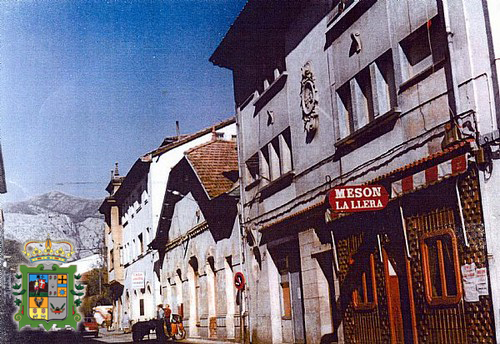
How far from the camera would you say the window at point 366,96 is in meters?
14.8

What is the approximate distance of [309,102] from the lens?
1850 cm

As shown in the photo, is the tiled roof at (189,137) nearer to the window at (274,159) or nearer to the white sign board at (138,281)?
the white sign board at (138,281)

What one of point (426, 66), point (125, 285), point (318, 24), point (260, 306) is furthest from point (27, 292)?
point (125, 285)

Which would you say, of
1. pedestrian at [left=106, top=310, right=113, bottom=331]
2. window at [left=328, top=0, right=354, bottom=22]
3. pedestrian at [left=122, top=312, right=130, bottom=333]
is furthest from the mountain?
pedestrian at [left=106, top=310, right=113, bottom=331]

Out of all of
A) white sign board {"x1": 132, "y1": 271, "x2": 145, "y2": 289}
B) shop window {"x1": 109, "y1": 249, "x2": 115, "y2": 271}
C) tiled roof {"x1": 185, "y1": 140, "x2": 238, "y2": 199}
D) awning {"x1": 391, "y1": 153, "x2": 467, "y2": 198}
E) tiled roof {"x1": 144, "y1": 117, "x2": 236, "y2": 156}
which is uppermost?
tiled roof {"x1": 144, "y1": 117, "x2": 236, "y2": 156}

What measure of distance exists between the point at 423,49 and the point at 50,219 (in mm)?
7746

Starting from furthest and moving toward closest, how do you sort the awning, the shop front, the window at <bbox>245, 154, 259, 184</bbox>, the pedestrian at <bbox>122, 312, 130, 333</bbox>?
the pedestrian at <bbox>122, 312, 130, 333</bbox> → the window at <bbox>245, 154, 259, 184</bbox> → the awning → the shop front

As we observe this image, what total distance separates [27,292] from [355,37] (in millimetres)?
9485

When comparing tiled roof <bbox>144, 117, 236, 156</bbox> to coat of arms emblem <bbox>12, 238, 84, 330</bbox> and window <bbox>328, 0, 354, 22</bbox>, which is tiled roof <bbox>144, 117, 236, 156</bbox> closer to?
window <bbox>328, 0, 354, 22</bbox>

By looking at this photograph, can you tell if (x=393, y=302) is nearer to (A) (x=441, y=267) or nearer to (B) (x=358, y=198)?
(A) (x=441, y=267)

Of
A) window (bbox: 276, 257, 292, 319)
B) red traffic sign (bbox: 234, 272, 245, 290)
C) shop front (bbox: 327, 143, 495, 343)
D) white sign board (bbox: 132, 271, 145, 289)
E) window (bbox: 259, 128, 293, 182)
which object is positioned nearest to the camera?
shop front (bbox: 327, 143, 495, 343)

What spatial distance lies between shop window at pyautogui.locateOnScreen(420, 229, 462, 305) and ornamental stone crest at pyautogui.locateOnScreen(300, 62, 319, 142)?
19.7ft

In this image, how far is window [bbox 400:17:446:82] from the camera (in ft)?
41.3

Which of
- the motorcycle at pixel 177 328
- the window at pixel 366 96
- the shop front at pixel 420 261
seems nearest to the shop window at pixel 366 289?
the shop front at pixel 420 261
